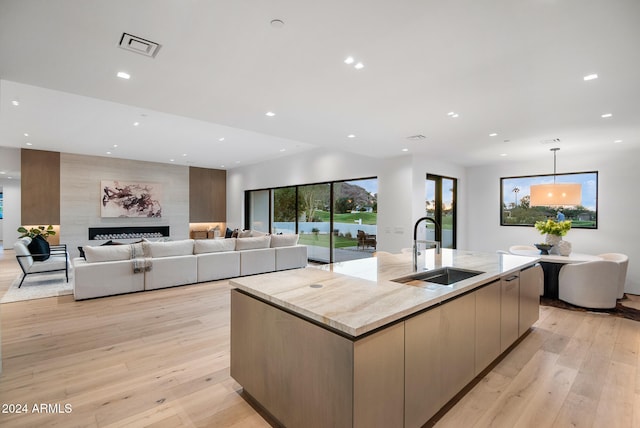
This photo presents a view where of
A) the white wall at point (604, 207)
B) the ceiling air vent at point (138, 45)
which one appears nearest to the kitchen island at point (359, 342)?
the ceiling air vent at point (138, 45)

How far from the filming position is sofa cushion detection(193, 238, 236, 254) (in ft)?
19.4

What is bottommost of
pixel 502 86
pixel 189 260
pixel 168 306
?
pixel 168 306

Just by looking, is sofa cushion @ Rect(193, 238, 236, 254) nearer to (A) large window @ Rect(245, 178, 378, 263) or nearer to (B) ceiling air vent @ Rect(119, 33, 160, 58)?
(A) large window @ Rect(245, 178, 378, 263)

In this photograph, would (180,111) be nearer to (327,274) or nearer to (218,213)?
(327,274)

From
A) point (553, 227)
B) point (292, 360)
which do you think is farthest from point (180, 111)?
point (553, 227)

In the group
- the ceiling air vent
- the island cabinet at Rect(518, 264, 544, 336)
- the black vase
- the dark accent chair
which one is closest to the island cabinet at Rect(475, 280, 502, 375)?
the island cabinet at Rect(518, 264, 544, 336)

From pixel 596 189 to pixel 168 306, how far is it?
8125 mm

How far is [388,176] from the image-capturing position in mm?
6754

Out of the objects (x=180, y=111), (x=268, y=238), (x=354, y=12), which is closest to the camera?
(x=354, y=12)

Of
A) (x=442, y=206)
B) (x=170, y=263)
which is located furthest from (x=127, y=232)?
(x=442, y=206)

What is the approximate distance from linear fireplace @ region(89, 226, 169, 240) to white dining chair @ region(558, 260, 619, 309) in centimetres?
1126

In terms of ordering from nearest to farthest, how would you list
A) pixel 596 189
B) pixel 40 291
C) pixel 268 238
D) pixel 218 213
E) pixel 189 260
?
1. pixel 40 291
2. pixel 189 260
3. pixel 596 189
4. pixel 268 238
5. pixel 218 213

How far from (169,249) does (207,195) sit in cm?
667

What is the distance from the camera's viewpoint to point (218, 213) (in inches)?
476
